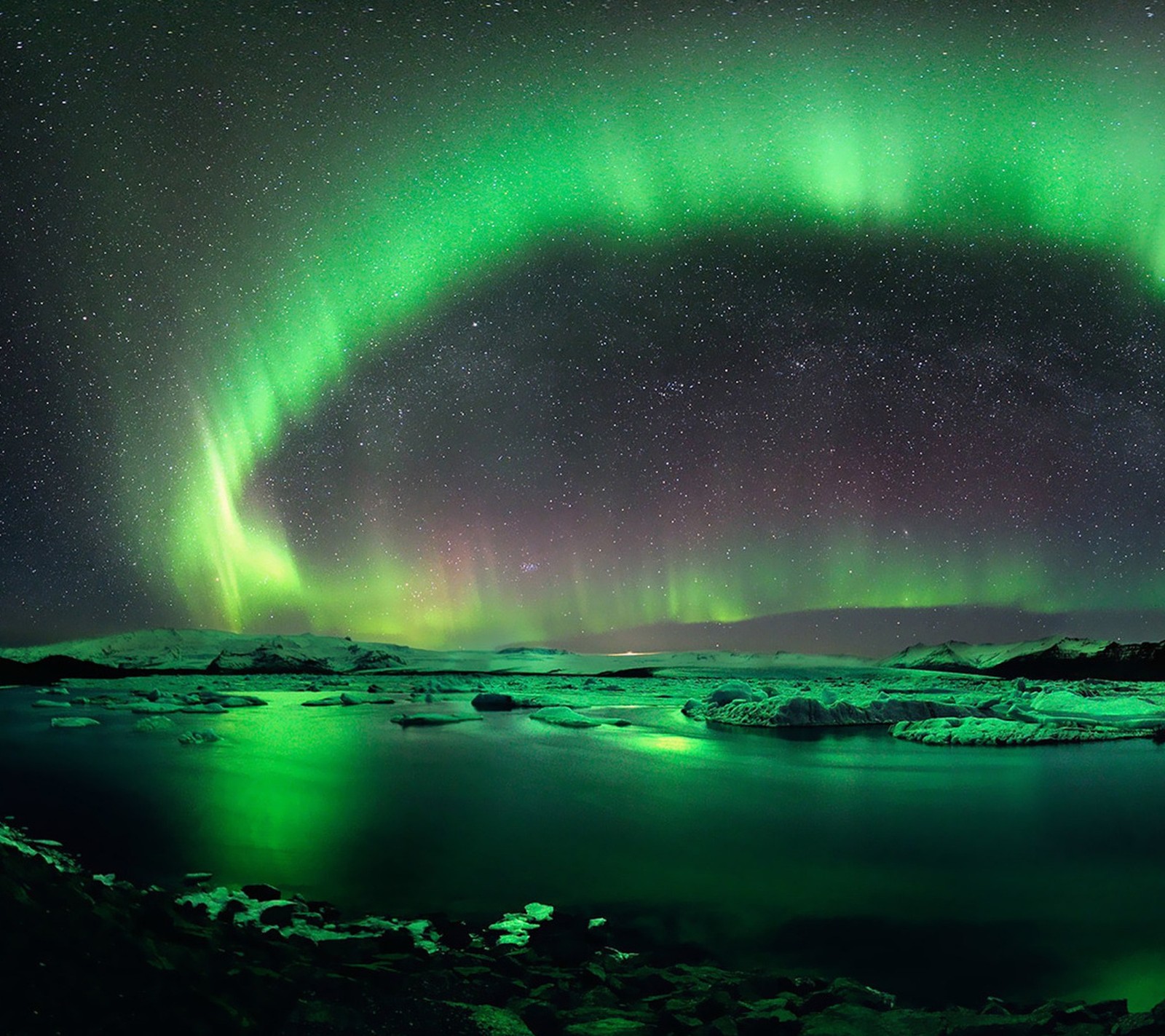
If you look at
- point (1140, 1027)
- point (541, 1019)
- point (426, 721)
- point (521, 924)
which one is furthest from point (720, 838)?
point (426, 721)

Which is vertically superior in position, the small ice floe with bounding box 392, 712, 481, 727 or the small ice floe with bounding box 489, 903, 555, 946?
the small ice floe with bounding box 489, 903, 555, 946

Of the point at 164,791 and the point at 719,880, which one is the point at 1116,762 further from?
the point at 164,791

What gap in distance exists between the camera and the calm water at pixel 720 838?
6.78 metres

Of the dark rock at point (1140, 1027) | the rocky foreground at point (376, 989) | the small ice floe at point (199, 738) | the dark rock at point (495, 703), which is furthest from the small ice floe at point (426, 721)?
the dark rock at point (1140, 1027)

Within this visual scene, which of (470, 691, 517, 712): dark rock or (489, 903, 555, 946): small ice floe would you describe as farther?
(470, 691, 517, 712): dark rock

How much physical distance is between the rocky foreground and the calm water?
1167 millimetres

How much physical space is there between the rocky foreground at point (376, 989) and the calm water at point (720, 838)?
3.83ft

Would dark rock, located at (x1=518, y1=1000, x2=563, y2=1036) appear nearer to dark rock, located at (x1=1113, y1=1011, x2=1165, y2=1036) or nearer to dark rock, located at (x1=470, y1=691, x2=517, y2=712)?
dark rock, located at (x1=1113, y1=1011, x2=1165, y2=1036)

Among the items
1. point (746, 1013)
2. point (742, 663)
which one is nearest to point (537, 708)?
point (746, 1013)

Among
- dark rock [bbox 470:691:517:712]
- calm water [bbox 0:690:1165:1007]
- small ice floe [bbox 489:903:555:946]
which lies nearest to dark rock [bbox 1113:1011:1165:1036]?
calm water [bbox 0:690:1165:1007]

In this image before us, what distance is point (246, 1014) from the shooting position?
402cm

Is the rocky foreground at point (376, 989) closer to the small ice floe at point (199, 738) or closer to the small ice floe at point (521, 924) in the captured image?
the small ice floe at point (521, 924)

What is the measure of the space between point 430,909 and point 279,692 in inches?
1921

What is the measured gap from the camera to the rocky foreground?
3.94 m
